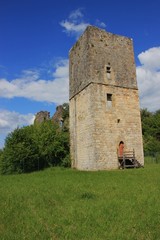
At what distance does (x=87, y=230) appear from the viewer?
5.07 meters

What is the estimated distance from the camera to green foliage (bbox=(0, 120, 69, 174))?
2161 cm

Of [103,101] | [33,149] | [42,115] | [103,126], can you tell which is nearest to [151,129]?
[42,115]

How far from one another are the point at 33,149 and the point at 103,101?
7675 millimetres

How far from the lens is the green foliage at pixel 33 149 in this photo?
2161 centimetres

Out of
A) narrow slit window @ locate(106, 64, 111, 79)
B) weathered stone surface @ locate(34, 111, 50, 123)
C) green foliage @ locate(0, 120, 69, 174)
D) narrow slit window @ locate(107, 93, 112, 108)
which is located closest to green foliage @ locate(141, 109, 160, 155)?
weathered stone surface @ locate(34, 111, 50, 123)

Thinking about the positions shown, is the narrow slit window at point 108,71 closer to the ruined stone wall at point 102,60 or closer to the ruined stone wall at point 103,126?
the ruined stone wall at point 102,60

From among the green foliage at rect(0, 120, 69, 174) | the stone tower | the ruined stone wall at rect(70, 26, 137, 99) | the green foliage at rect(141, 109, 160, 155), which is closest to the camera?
the stone tower

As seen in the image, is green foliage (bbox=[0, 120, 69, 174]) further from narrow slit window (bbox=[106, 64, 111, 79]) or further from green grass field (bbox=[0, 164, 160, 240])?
green grass field (bbox=[0, 164, 160, 240])

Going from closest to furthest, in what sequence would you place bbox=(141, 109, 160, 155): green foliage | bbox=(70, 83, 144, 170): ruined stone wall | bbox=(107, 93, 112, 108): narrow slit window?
bbox=(70, 83, 144, 170): ruined stone wall < bbox=(107, 93, 112, 108): narrow slit window < bbox=(141, 109, 160, 155): green foliage

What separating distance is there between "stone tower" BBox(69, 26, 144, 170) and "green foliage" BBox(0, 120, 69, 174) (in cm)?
214

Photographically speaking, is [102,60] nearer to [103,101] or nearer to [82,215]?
[103,101]

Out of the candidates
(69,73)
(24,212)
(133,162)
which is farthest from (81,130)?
(24,212)

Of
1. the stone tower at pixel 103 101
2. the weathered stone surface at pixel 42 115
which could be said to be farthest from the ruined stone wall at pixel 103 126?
the weathered stone surface at pixel 42 115

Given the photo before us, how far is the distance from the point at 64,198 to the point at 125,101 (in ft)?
43.2
